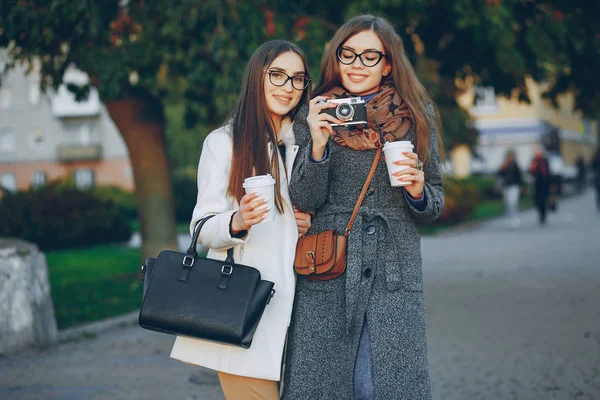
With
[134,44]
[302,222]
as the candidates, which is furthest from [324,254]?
[134,44]

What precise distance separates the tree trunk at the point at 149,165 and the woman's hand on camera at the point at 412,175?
30.3ft

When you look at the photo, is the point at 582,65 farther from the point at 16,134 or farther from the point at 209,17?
the point at 16,134

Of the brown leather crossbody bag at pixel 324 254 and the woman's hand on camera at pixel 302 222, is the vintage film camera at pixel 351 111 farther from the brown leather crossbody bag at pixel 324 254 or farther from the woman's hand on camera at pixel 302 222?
the woman's hand on camera at pixel 302 222

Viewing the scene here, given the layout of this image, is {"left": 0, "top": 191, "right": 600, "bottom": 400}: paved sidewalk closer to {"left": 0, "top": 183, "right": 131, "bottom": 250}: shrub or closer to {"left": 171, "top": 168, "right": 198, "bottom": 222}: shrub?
{"left": 0, "top": 183, "right": 131, "bottom": 250}: shrub

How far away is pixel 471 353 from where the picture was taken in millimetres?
7227

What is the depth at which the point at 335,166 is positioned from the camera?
3.44 metres

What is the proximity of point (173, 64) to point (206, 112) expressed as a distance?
10.8 ft

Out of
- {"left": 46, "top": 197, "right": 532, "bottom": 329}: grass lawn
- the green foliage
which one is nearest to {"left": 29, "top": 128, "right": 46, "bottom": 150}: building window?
{"left": 46, "top": 197, "right": 532, "bottom": 329}: grass lawn

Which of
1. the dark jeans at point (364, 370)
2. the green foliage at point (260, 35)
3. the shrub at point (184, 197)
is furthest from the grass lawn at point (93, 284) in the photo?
the shrub at point (184, 197)

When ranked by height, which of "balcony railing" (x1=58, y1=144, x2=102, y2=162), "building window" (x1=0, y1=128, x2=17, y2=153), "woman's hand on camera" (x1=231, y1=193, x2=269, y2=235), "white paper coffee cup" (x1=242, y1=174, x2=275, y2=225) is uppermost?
"building window" (x1=0, y1=128, x2=17, y2=153)

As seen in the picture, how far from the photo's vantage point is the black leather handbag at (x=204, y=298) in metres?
3.19

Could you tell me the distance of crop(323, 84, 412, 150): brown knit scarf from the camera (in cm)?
336

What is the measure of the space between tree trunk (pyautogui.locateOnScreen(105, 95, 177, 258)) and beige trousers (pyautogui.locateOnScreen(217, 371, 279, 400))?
8.91 m

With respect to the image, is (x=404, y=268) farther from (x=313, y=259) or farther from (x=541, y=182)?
(x=541, y=182)
